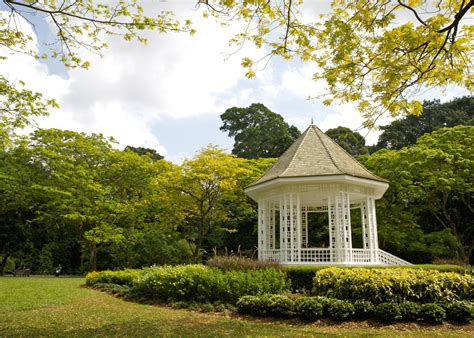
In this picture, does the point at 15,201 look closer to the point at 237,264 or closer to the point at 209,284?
the point at 237,264

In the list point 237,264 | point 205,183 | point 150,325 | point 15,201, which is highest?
point 205,183

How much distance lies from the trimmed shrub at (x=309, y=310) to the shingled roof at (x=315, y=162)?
680 cm

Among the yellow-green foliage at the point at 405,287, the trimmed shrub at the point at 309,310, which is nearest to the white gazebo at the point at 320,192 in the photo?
the yellow-green foliage at the point at 405,287

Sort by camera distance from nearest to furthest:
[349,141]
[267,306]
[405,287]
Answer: [405,287]
[267,306]
[349,141]

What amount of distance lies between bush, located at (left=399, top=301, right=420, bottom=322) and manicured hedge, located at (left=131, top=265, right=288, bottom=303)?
340 centimetres

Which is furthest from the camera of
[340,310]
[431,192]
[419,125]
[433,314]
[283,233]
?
[419,125]

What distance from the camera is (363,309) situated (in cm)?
807

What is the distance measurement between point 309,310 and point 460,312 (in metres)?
2.94

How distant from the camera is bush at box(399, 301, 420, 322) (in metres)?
7.75

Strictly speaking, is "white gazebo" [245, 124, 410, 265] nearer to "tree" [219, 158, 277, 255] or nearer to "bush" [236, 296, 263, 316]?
"tree" [219, 158, 277, 255]

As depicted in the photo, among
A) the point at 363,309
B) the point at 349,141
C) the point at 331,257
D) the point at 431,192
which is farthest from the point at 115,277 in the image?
the point at 349,141

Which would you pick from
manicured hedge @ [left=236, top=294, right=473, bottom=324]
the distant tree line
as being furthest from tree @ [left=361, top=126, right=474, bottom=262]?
manicured hedge @ [left=236, top=294, right=473, bottom=324]

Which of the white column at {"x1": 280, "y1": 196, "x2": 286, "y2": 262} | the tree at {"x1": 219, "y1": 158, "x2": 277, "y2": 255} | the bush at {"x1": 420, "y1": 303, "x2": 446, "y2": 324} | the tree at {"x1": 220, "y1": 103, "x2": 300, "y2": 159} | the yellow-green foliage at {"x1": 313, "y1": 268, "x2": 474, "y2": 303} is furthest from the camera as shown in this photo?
the tree at {"x1": 220, "y1": 103, "x2": 300, "y2": 159}

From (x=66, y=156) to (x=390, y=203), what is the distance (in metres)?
18.1
